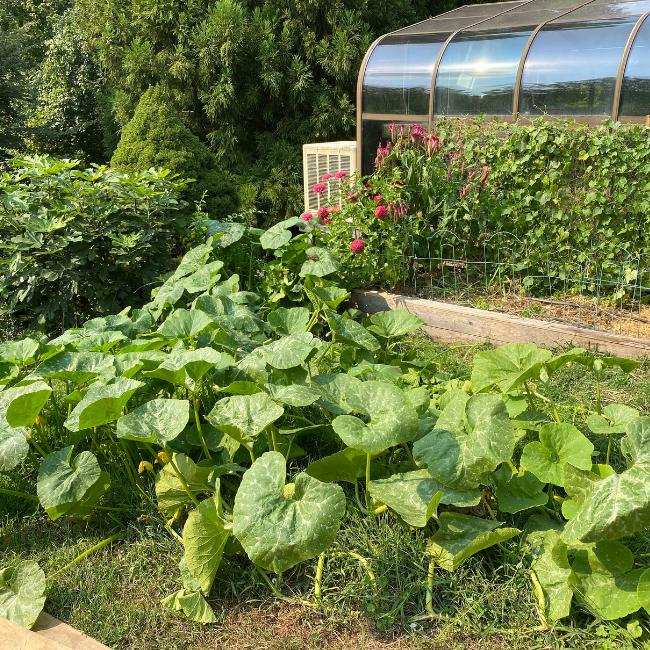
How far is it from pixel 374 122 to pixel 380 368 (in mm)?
4123

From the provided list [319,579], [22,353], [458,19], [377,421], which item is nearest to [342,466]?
[377,421]

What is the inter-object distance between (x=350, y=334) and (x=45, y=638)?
155cm

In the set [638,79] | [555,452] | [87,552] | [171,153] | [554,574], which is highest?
[638,79]

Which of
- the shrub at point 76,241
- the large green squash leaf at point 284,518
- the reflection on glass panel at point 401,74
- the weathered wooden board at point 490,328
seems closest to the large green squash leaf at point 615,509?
the large green squash leaf at point 284,518

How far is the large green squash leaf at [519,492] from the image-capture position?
1.86m

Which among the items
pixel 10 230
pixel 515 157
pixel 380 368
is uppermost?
pixel 515 157

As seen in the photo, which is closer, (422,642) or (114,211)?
(422,642)

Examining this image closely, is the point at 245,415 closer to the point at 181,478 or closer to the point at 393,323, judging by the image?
the point at 181,478

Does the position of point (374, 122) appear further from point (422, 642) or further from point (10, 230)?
point (422, 642)

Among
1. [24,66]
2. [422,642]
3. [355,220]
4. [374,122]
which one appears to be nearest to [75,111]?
[24,66]

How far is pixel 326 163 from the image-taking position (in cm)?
680

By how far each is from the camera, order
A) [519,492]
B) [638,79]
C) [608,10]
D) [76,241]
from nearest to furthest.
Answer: [519,492]
[76,241]
[638,79]
[608,10]

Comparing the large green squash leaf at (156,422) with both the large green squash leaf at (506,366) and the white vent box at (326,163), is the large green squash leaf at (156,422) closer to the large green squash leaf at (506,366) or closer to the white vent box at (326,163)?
the large green squash leaf at (506,366)

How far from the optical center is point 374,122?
236 inches
